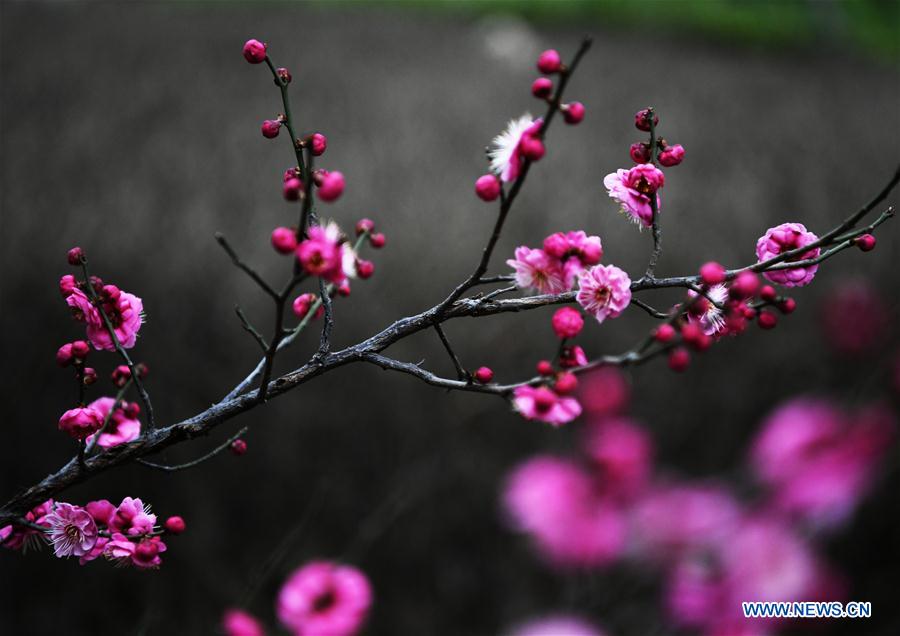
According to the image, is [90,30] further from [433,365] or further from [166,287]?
[433,365]

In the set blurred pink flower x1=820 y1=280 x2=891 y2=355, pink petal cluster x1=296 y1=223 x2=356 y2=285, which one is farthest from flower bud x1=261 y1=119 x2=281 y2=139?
blurred pink flower x1=820 y1=280 x2=891 y2=355

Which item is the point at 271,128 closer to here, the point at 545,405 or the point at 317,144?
the point at 317,144

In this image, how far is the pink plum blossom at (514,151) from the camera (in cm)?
35

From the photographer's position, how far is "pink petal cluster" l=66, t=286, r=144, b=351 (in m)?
0.42

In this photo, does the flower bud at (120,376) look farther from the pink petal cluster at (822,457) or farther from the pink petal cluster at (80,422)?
the pink petal cluster at (822,457)

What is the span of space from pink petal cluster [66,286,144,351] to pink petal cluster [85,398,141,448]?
4 cm

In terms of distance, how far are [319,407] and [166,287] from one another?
66cm

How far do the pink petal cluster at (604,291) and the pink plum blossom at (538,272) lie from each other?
14mm

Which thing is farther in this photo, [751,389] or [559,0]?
[559,0]

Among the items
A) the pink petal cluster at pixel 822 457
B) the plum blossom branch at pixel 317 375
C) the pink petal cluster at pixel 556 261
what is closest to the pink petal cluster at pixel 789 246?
the plum blossom branch at pixel 317 375

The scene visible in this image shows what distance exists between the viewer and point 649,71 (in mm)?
4965

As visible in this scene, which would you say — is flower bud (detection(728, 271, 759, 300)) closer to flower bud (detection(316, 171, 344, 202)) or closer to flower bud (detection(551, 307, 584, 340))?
flower bud (detection(551, 307, 584, 340))

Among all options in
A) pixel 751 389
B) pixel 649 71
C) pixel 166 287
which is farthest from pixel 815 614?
pixel 649 71

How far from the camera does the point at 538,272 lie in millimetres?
404
